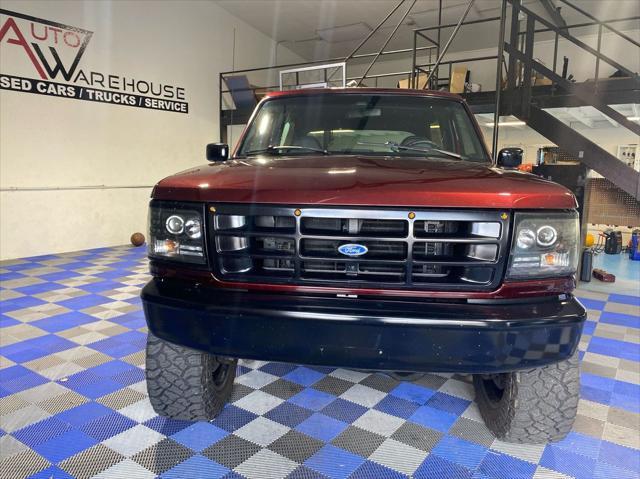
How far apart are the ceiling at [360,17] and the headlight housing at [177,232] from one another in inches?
341

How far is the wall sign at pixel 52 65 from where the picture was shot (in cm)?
591

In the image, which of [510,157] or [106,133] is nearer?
[510,157]

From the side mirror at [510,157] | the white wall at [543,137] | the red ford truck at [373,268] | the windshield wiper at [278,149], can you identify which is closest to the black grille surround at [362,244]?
the red ford truck at [373,268]

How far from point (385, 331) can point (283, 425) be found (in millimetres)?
960

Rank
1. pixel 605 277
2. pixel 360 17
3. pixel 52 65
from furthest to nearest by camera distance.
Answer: pixel 360 17 → pixel 52 65 → pixel 605 277

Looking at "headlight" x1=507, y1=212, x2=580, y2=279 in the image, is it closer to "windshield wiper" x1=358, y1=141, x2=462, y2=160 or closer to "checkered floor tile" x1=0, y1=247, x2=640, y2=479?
"windshield wiper" x1=358, y1=141, x2=462, y2=160

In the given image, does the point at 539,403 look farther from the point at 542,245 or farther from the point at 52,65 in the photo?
the point at 52,65

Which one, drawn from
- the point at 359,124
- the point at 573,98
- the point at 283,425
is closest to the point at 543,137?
the point at 573,98

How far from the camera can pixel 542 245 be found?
1.52 metres

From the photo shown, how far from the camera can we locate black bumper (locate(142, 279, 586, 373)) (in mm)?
1420

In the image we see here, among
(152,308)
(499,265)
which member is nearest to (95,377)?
(152,308)

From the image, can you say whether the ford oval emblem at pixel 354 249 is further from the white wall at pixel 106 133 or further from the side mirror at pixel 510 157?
the white wall at pixel 106 133

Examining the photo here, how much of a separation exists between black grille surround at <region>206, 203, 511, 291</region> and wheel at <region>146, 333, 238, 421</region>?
527 millimetres

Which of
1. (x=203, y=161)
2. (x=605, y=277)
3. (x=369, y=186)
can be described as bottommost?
(x=605, y=277)
